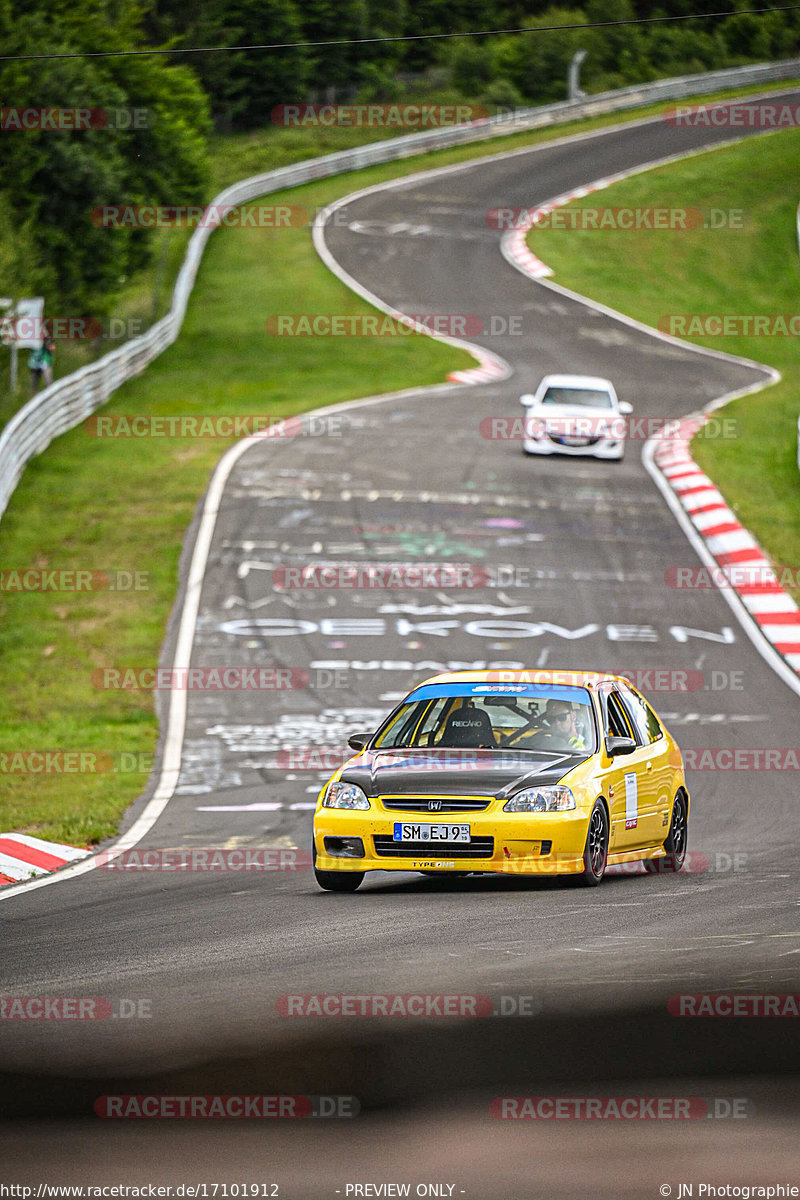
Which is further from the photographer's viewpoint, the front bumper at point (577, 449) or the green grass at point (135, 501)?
the front bumper at point (577, 449)

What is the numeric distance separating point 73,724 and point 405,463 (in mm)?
13274

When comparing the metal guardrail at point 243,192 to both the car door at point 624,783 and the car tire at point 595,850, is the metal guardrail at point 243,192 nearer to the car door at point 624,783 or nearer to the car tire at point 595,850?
the car door at point 624,783

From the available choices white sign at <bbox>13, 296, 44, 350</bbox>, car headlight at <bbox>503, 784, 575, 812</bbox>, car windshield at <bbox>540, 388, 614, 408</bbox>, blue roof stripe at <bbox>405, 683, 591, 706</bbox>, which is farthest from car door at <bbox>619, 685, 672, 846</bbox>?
white sign at <bbox>13, 296, 44, 350</bbox>

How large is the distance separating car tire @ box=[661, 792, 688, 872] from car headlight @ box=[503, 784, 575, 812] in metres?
1.84

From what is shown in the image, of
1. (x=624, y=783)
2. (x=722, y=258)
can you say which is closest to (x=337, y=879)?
(x=624, y=783)

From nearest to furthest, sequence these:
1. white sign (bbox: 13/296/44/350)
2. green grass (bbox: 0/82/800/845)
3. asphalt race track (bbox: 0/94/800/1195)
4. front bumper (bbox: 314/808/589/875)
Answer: asphalt race track (bbox: 0/94/800/1195) < front bumper (bbox: 314/808/589/875) < green grass (bbox: 0/82/800/845) < white sign (bbox: 13/296/44/350)

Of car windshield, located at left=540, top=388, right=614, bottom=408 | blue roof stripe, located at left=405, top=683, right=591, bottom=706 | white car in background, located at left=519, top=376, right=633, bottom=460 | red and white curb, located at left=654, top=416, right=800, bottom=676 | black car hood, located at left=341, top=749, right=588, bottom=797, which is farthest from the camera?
car windshield, located at left=540, top=388, right=614, bottom=408

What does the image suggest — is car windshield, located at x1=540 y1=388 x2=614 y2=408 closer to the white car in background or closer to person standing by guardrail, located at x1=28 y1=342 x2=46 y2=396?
the white car in background

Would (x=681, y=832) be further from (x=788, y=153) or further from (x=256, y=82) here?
(x=256, y=82)

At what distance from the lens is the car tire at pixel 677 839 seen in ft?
38.1

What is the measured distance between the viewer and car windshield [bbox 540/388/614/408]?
1249 inches

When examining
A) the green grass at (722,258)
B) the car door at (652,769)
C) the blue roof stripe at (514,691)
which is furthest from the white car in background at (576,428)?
the blue roof stripe at (514,691)

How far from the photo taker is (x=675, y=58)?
89438 millimetres

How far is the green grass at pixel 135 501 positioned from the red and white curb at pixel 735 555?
25.0 feet
